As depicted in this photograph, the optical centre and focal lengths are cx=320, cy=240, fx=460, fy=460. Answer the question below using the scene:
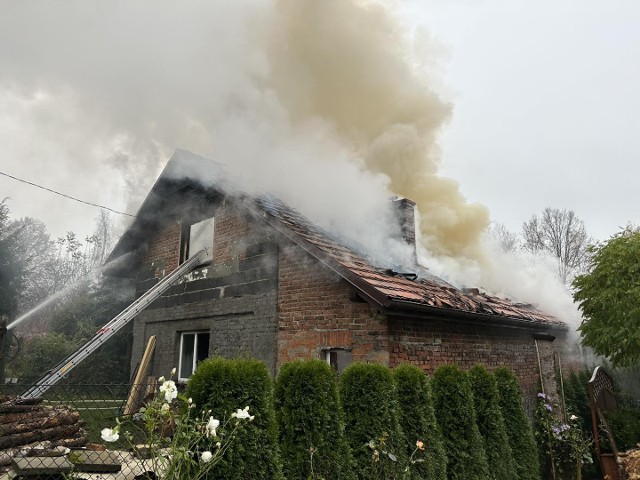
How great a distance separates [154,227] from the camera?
36.1ft

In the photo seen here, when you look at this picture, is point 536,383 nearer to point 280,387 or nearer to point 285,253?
point 285,253

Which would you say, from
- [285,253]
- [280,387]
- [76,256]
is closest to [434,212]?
[285,253]

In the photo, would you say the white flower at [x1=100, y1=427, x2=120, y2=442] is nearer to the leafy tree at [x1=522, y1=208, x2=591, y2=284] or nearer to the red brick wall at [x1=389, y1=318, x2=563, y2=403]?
the red brick wall at [x1=389, y1=318, x2=563, y2=403]

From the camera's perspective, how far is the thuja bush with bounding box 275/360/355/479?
13.3 ft

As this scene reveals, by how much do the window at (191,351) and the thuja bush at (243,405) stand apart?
5.60 m

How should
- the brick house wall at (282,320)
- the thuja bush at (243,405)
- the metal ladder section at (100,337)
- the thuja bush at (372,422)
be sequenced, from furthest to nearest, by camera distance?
1. the metal ladder section at (100,337)
2. the brick house wall at (282,320)
3. the thuja bush at (372,422)
4. the thuja bush at (243,405)

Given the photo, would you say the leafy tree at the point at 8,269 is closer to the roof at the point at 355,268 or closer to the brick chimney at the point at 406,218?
the roof at the point at 355,268

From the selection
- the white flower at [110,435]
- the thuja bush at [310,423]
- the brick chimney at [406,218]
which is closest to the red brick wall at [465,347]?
the thuja bush at [310,423]

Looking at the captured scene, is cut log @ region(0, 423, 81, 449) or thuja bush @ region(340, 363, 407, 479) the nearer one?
thuja bush @ region(340, 363, 407, 479)

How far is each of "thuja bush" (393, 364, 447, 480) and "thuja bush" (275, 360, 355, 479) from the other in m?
0.91

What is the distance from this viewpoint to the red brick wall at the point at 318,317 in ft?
20.7

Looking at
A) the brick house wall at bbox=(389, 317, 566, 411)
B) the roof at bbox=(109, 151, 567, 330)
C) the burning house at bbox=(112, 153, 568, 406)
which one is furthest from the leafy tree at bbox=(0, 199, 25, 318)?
the brick house wall at bbox=(389, 317, 566, 411)

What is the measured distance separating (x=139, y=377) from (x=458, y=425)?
680 centimetres

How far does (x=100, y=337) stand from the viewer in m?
7.71
